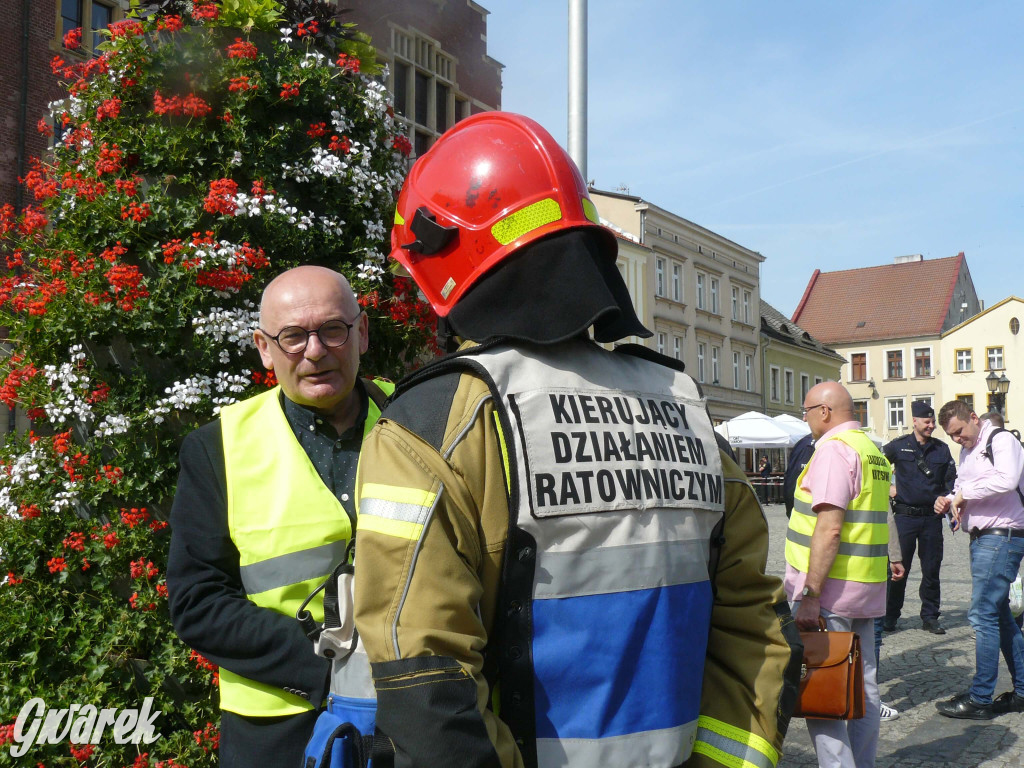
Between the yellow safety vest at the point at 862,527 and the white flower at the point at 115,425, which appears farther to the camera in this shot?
the yellow safety vest at the point at 862,527

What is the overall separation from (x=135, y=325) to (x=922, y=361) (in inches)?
2398

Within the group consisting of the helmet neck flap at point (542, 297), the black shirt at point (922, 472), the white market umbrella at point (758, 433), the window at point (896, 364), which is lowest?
the black shirt at point (922, 472)

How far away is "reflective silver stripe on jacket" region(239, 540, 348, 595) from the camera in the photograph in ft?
7.68

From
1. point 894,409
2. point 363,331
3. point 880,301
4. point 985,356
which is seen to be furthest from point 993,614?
point 880,301

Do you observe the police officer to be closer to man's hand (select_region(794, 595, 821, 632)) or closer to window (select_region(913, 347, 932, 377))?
man's hand (select_region(794, 595, 821, 632))

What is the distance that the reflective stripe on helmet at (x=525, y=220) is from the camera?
165cm

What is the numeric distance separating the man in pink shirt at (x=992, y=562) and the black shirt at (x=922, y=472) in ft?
6.92

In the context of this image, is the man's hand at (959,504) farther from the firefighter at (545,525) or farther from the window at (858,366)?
the window at (858,366)

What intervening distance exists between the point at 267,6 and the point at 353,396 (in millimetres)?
1603

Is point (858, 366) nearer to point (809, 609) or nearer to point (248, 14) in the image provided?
point (809, 609)

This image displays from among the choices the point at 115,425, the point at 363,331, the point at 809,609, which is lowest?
the point at 809,609

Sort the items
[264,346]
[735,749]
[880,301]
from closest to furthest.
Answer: [735,749] → [264,346] → [880,301]

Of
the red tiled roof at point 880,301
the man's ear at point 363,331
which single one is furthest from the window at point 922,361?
the man's ear at point 363,331

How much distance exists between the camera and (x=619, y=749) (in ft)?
5.01
